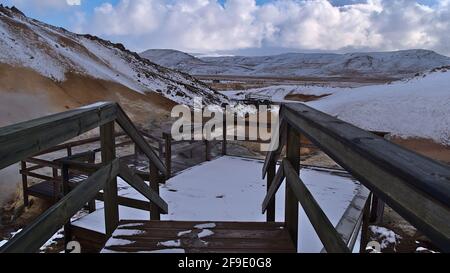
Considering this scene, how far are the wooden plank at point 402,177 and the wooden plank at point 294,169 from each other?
102 centimetres

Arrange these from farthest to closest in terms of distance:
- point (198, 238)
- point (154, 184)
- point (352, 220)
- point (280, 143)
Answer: point (154, 184) → point (280, 143) → point (352, 220) → point (198, 238)

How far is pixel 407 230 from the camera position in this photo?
6.12 metres

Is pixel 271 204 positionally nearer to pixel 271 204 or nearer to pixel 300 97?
pixel 271 204

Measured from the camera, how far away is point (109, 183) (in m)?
2.55

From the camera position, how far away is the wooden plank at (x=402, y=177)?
30.8 inches

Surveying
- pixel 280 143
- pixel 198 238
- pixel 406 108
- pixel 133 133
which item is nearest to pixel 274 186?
pixel 280 143

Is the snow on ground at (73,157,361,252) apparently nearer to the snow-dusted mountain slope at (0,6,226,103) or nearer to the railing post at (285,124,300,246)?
the railing post at (285,124,300,246)

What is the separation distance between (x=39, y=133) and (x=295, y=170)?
1.60 metres

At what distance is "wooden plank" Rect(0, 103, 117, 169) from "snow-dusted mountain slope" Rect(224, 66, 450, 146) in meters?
16.9

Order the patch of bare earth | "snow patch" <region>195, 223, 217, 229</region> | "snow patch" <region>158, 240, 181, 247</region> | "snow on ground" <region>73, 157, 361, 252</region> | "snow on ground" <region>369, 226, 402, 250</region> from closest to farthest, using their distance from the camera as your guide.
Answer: "snow patch" <region>158, 240, 181, 247</region>
"snow patch" <region>195, 223, 217, 229</region>
"snow on ground" <region>73, 157, 361, 252</region>
"snow on ground" <region>369, 226, 402, 250</region>
the patch of bare earth

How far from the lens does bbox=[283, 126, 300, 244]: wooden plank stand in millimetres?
2435

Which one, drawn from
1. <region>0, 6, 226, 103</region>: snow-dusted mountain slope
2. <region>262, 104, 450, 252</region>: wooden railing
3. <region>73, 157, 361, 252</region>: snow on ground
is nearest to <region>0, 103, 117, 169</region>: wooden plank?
<region>262, 104, 450, 252</region>: wooden railing

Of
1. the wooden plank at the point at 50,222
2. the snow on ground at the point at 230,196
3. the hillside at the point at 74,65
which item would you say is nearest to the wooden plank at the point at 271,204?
the snow on ground at the point at 230,196
